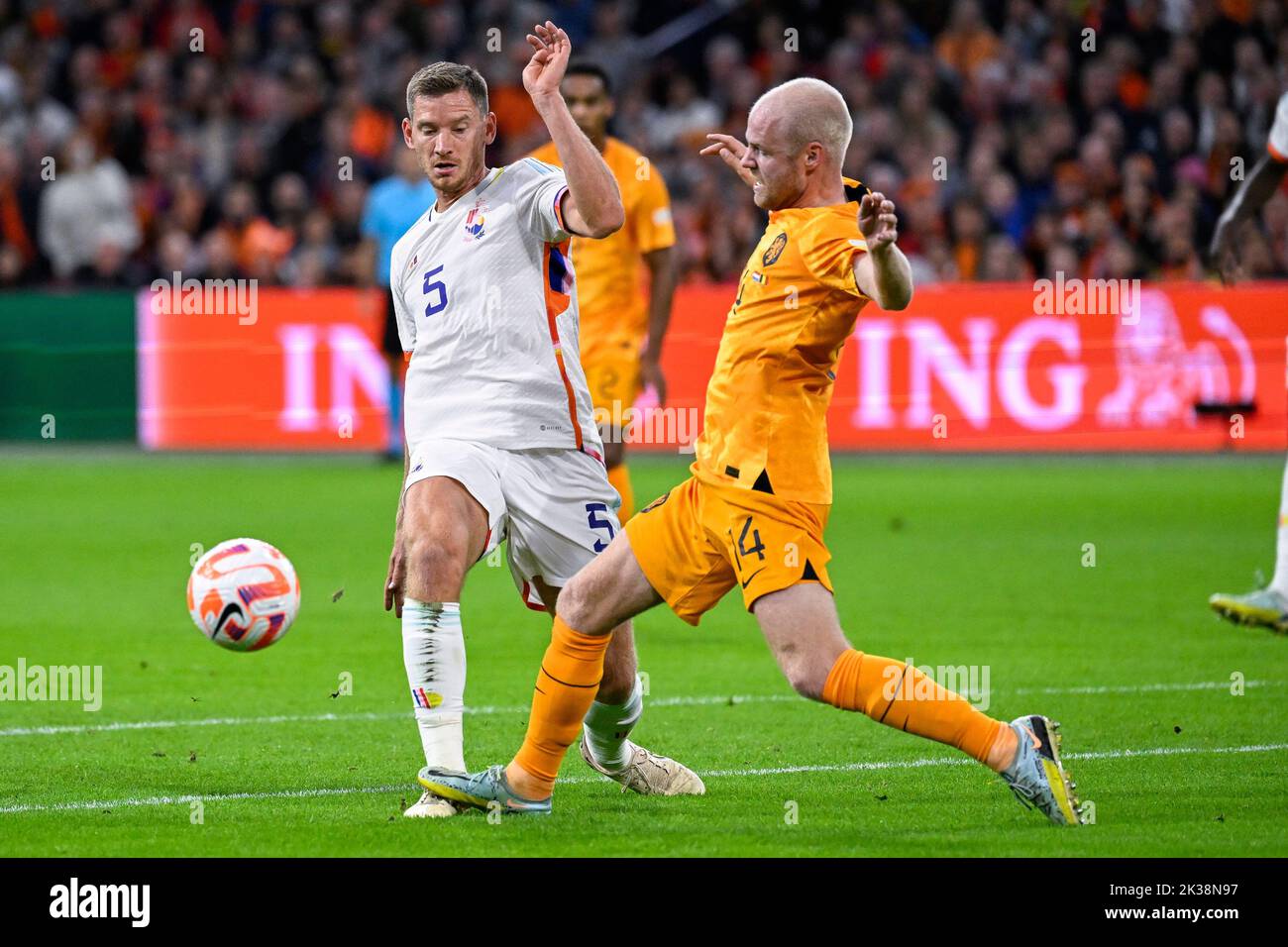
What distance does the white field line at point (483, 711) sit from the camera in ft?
25.1

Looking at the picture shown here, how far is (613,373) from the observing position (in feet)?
33.5

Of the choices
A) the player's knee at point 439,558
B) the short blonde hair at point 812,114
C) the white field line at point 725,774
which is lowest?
the white field line at point 725,774

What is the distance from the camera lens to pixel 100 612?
10859 millimetres

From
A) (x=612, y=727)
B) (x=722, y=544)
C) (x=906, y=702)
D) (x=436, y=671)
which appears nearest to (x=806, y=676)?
(x=906, y=702)

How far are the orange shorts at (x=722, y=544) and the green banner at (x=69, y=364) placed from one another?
50.9 ft

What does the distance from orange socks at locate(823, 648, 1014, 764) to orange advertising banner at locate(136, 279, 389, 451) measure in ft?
47.8

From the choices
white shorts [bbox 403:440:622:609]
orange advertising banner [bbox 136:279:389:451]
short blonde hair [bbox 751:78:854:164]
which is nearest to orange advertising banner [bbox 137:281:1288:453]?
orange advertising banner [bbox 136:279:389:451]

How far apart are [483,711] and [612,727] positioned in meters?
1.68

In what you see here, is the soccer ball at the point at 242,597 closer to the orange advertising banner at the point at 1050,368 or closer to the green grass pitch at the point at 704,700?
the green grass pitch at the point at 704,700

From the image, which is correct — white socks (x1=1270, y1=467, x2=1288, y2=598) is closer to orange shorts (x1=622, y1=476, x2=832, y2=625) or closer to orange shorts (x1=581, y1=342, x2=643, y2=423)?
orange shorts (x1=581, y1=342, x2=643, y2=423)

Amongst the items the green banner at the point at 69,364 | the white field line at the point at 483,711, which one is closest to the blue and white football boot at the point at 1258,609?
the white field line at the point at 483,711

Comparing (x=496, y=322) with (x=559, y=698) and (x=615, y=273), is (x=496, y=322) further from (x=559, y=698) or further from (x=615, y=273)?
(x=615, y=273)
